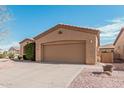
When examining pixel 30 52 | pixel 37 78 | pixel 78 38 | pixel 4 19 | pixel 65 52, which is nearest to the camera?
pixel 37 78

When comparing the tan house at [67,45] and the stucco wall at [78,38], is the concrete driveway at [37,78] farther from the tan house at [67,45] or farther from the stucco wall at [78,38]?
the tan house at [67,45]

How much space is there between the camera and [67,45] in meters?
17.3

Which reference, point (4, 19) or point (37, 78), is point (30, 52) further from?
point (37, 78)

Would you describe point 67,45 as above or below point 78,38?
below

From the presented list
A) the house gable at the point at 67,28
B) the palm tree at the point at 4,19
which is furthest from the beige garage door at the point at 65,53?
the palm tree at the point at 4,19

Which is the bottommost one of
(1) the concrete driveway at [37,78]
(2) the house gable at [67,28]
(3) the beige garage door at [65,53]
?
(1) the concrete driveway at [37,78]

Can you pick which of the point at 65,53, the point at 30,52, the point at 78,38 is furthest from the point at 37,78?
the point at 30,52

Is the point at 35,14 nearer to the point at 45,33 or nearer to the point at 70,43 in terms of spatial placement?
the point at 45,33

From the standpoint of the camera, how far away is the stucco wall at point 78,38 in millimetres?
15859

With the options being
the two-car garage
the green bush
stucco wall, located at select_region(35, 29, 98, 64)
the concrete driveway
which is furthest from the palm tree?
the concrete driveway

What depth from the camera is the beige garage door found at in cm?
1658

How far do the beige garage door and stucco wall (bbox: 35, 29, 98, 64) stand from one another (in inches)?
22.7

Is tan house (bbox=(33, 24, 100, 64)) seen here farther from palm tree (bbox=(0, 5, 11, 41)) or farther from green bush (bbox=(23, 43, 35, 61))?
palm tree (bbox=(0, 5, 11, 41))

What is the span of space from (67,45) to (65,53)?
77 centimetres
